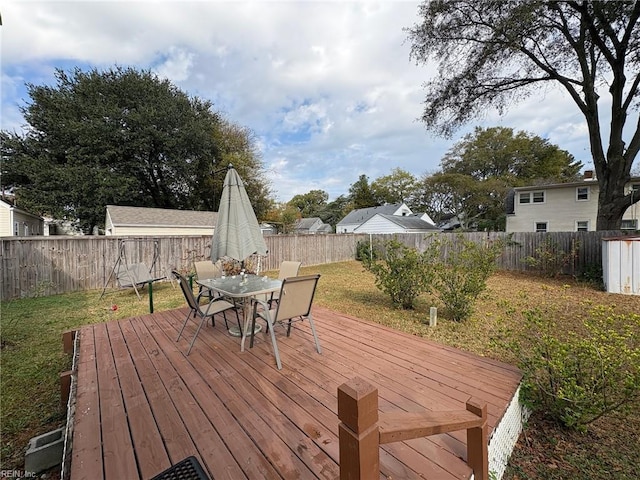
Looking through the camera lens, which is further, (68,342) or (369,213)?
(369,213)

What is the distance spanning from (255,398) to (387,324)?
2.97 metres

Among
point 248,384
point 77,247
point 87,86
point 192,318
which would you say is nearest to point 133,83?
point 87,86

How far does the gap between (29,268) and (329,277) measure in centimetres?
824

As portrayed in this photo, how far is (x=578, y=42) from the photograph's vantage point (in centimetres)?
945

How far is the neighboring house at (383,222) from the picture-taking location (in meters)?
27.0

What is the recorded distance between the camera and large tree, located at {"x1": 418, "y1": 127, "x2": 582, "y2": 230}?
2725 centimetres

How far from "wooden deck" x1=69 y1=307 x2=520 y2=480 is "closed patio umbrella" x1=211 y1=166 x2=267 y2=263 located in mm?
1134

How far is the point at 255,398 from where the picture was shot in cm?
224

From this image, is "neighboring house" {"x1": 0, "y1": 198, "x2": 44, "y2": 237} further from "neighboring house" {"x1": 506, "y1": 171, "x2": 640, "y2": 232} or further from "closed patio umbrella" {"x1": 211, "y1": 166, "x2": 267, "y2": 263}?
"neighboring house" {"x1": 506, "y1": 171, "x2": 640, "y2": 232}

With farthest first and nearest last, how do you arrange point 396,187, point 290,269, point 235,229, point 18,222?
1. point 396,187
2. point 18,222
3. point 290,269
4. point 235,229

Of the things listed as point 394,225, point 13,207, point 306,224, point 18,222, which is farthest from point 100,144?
point 306,224

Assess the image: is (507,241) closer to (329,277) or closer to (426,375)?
(329,277)

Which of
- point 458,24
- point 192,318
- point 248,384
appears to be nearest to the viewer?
point 248,384

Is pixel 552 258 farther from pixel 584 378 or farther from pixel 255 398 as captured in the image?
pixel 255 398
